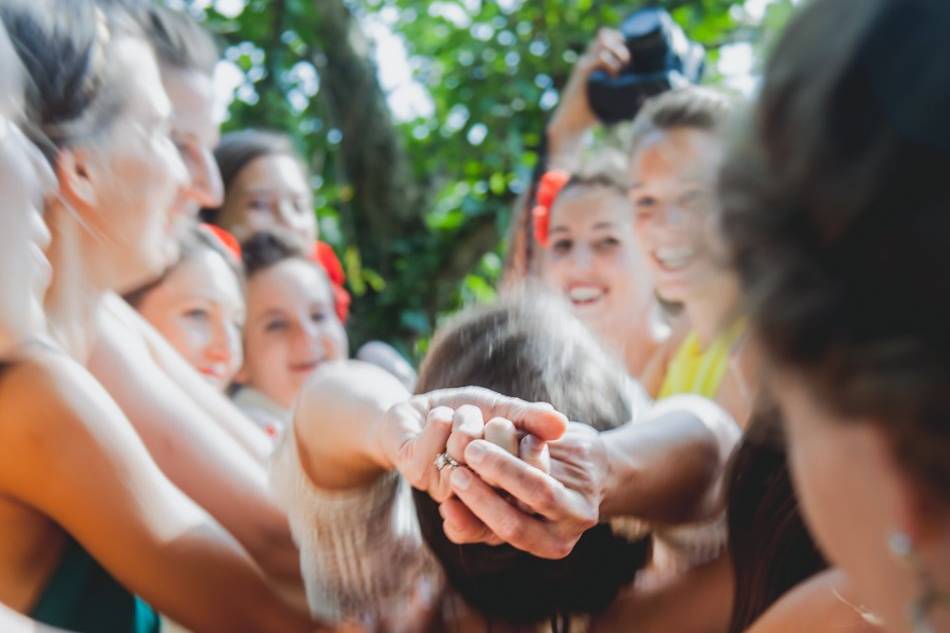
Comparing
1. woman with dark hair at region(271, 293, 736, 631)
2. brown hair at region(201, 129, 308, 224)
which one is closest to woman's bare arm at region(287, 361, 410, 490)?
woman with dark hair at region(271, 293, 736, 631)

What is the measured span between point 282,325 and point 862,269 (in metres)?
2.93

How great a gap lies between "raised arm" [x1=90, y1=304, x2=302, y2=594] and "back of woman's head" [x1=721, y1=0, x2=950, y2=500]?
1.24m

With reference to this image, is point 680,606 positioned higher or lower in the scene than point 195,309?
higher

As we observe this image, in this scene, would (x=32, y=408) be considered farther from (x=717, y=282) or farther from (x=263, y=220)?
(x=263, y=220)

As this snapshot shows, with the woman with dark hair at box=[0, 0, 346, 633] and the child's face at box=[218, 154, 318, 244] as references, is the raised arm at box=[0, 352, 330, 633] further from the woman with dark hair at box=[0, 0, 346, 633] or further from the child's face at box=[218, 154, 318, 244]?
the child's face at box=[218, 154, 318, 244]

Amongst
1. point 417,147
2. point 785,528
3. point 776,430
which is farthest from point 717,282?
point 417,147

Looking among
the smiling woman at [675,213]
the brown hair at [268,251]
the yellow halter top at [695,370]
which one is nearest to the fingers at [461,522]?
the smiling woman at [675,213]

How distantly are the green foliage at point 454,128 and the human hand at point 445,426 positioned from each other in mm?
3745

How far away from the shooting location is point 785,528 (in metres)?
1.36

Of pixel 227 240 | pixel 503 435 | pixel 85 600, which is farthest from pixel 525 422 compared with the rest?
pixel 227 240

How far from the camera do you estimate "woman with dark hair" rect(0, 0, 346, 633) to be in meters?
1.40

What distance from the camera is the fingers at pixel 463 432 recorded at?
1211mm

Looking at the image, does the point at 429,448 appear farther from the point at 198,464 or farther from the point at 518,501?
the point at 198,464

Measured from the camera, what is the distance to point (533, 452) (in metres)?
1.21
